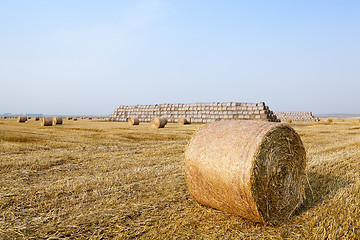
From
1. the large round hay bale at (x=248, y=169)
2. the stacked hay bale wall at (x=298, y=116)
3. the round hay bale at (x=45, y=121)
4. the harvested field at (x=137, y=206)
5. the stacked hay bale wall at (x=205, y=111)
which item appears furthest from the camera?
the stacked hay bale wall at (x=298, y=116)

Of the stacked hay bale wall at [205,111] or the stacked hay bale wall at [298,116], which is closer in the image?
the stacked hay bale wall at [205,111]

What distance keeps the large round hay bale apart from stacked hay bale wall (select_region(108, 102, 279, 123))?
26.1 metres

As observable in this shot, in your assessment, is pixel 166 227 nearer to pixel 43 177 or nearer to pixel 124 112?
pixel 43 177

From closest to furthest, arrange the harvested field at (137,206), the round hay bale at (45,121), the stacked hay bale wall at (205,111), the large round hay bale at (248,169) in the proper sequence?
the harvested field at (137,206) < the large round hay bale at (248,169) < the round hay bale at (45,121) < the stacked hay bale wall at (205,111)

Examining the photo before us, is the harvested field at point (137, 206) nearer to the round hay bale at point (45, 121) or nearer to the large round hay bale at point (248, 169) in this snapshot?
the large round hay bale at point (248, 169)

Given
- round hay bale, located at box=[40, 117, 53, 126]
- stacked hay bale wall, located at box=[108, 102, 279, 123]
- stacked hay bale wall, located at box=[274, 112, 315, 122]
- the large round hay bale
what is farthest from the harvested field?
stacked hay bale wall, located at box=[274, 112, 315, 122]

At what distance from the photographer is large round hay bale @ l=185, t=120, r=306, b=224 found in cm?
352

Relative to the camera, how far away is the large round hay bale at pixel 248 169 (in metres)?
3.52

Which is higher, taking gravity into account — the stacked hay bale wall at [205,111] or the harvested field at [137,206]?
the stacked hay bale wall at [205,111]

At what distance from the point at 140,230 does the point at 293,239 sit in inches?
71.8

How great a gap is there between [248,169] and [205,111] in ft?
99.7

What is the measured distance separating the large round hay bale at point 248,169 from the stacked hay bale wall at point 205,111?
85.8 feet

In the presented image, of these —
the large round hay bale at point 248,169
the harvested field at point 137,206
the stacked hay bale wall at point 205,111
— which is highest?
the stacked hay bale wall at point 205,111

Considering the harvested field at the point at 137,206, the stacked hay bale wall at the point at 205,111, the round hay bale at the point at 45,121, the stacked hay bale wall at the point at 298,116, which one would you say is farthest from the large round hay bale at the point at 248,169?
the stacked hay bale wall at the point at 298,116
